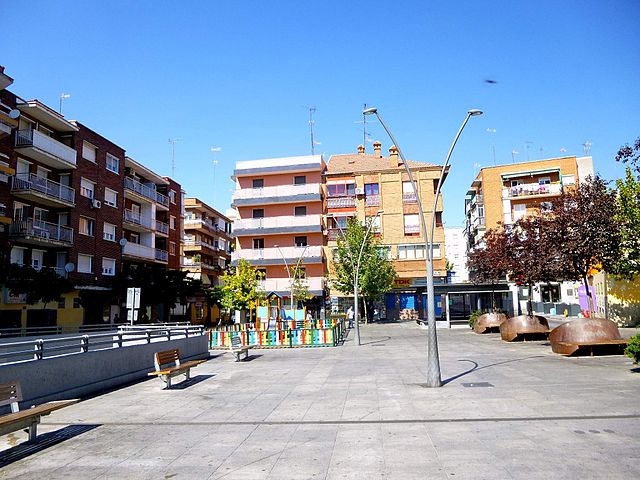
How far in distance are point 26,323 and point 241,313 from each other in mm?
13509

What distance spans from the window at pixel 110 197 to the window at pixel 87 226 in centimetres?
234

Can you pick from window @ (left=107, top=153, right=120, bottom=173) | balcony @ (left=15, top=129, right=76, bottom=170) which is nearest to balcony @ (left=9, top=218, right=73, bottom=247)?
balcony @ (left=15, top=129, right=76, bottom=170)

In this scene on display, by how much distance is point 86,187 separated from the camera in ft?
117

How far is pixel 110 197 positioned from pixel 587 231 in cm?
3260

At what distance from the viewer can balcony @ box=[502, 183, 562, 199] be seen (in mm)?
57062

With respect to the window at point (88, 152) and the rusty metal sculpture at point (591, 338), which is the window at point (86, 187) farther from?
the rusty metal sculpture at point (591, 338)

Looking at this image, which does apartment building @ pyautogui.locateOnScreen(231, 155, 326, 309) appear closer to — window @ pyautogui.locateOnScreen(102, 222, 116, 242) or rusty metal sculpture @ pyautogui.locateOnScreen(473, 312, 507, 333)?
window @ pyautogui.locateOnScreen(102, 222, 116, 242)

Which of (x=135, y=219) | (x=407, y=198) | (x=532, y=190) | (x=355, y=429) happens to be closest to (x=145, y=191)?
(x=135, y=219)

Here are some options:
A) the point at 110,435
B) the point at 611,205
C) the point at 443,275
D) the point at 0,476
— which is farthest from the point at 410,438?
the point at 443,275

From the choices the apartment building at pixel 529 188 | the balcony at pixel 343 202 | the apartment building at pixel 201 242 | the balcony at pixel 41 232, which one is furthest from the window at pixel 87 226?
the apartment building at pixel 529 188

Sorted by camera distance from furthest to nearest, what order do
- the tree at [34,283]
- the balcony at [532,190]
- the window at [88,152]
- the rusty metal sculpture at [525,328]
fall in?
the balcony at [532,190] → the window at [88,152] → the tree at [34,283] → the rusty metal sculpture at [525,328]

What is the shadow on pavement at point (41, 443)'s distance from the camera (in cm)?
666

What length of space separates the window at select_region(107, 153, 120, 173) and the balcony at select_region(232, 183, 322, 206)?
49.1 ft

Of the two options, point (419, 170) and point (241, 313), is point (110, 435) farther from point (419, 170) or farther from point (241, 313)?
point (419, 170)
